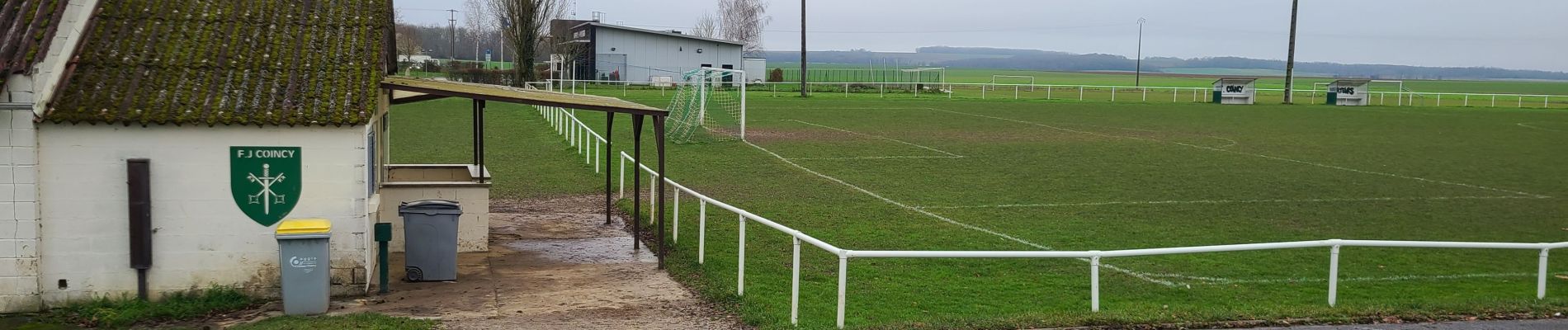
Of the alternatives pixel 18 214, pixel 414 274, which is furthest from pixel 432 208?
pixel 18 214

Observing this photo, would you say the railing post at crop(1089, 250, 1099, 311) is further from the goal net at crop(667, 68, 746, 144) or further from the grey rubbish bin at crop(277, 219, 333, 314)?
the goal net at crop(667, 68, 746, 144)

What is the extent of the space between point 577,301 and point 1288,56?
172 feet

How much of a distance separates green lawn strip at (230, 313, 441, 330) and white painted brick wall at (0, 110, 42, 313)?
173cm

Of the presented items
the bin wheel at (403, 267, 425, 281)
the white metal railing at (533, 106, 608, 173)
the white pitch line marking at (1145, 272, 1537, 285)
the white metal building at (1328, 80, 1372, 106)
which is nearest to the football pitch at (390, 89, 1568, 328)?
the white pitch line marking at (1145, 272, 1537, 285)

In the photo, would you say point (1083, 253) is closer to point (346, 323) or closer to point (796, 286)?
point (796, 286)

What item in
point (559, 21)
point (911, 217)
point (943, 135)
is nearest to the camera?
point (911, 217)

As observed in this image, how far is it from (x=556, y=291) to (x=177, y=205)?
116 inches

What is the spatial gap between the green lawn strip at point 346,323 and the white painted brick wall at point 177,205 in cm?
85

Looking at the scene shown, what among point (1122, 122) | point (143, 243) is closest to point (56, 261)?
point (143, 243)

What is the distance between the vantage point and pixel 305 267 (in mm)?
9375

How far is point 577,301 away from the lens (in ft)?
33.1

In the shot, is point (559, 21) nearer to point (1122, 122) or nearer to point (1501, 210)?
point (1122, 122)

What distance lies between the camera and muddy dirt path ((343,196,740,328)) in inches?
368

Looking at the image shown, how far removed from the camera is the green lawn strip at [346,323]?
8.91 meters
